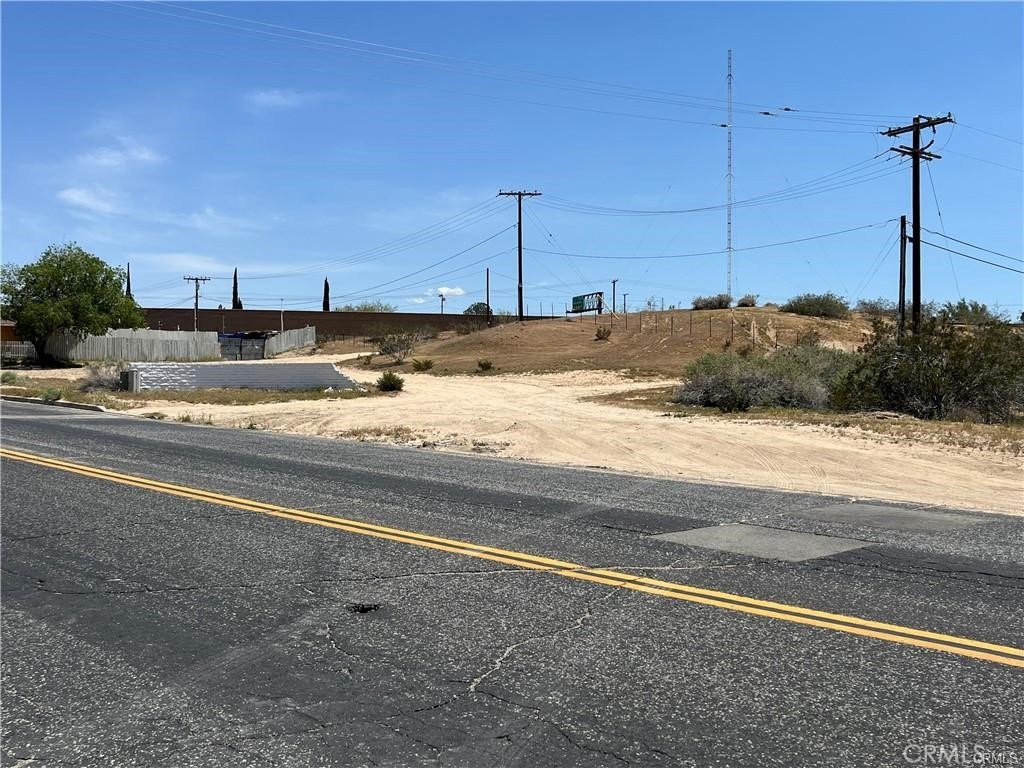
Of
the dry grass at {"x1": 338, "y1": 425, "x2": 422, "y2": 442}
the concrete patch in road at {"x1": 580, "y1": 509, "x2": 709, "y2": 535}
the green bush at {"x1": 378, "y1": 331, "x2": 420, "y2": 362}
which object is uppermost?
the green bush at {"x1": 378, "y1": 331, "x2": 420, "y2": 362}

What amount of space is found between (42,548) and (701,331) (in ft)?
183

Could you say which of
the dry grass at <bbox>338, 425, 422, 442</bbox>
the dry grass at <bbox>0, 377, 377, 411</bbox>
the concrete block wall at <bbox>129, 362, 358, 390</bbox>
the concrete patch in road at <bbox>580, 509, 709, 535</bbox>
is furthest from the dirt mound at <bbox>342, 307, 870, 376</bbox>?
the concrete patch in road at <bbox>580, 509, 709, 535</bbox>

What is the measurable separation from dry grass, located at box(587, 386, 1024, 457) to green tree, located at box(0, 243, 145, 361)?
4554 centimetres

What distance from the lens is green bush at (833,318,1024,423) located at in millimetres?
23000

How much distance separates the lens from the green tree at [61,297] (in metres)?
57.4

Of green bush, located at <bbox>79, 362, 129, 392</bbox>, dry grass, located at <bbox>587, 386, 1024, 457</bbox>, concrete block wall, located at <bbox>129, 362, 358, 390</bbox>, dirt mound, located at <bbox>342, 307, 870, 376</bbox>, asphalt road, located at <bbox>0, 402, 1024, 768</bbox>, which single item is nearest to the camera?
asphalt road, located at <bbox>0, 402, 1024, 768</bbox>

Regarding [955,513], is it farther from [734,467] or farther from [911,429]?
[911,429]

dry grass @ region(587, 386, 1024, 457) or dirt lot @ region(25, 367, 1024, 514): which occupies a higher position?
dry grass @ region(587, 386, 1024, 457)

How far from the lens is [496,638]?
217 inches

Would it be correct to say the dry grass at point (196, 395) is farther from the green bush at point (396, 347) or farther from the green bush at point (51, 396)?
the green bush at point (396, 347)

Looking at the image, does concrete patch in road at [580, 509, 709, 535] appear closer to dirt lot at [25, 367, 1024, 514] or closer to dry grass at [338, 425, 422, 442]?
dirt lot at [25, 367, 1024, 514]

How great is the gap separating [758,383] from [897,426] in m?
6.52

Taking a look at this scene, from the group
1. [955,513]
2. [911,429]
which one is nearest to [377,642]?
[955,513]

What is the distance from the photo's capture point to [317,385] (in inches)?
1497
